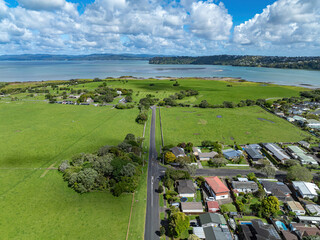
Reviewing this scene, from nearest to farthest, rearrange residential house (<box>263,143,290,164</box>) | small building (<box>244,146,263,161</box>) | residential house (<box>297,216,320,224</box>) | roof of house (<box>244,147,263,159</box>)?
residential house (<box>297,216,320,224</box>), residential house (<box>263,143,290,164</box>), small building (<box>244,146,263,161</box>), roof of house (<box>244,147,263,159</box>)

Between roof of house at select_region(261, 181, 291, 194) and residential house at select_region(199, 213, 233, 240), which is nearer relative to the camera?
residential house at select_region(199, 213, 233, 240)

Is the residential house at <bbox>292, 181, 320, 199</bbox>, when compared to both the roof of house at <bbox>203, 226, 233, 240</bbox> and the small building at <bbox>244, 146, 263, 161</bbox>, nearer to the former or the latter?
the small building at <bbox>244, 146, 263, 161</bbox>

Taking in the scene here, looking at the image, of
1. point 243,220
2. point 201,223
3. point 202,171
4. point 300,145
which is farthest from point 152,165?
point 300,145

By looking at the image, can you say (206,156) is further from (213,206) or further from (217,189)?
(213,206)

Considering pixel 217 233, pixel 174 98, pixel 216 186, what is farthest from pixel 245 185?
pixel 174 98

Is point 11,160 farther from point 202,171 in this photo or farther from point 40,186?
point 202,171

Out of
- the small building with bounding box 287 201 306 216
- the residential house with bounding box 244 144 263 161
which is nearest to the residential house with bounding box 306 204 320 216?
the small building with bounding box 287 201 306 216
